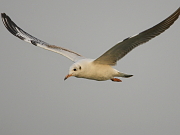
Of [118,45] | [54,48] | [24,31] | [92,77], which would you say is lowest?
[92,77]

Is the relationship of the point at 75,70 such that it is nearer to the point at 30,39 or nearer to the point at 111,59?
the point at 111,59

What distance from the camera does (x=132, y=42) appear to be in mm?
9523

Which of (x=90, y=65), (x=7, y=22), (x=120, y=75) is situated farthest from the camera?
(x=7, y=22)

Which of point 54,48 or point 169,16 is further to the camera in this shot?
point 54,48

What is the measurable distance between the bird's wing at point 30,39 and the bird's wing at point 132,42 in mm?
1814

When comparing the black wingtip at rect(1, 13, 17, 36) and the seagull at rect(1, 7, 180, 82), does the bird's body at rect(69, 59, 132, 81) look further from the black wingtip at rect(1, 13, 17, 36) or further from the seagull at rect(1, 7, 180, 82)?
the black wingtip at rect(1, 13, 17, 36)

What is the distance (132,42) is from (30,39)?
484 cm

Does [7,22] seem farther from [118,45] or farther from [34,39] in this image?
[118,45]

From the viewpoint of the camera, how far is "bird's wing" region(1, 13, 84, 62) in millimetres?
11793

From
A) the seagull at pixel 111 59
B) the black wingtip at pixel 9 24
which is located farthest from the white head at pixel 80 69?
the black wingtip at pixel 9 24

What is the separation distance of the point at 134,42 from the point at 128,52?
1.64ft

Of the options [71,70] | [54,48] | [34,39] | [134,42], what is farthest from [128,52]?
[34,39]

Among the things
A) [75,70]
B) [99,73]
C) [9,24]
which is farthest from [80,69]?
[9,24]

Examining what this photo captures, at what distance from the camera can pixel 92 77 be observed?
9.95 metres
